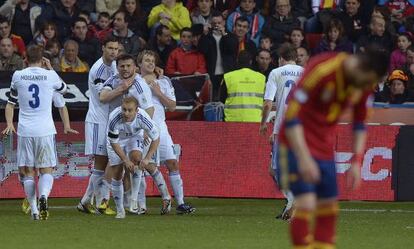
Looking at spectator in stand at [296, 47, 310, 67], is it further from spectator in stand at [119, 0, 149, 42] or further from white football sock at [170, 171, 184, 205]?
white football sock at [170, 171, 184, 205]

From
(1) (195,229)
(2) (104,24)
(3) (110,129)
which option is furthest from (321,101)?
(2) (104,24)

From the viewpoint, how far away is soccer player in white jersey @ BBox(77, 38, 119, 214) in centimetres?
1686

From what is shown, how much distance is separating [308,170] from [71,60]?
11948 mm

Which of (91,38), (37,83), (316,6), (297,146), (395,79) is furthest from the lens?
(316,6)

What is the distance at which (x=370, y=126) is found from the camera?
63.9 ft

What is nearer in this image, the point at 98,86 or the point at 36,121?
the point at 36,121

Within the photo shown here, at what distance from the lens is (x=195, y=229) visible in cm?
1462

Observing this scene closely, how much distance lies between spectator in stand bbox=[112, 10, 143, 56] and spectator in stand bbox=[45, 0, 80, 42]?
103cm

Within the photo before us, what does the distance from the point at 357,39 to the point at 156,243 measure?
11025 millimetres

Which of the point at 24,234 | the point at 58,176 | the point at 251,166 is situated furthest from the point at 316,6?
the point at 24,234

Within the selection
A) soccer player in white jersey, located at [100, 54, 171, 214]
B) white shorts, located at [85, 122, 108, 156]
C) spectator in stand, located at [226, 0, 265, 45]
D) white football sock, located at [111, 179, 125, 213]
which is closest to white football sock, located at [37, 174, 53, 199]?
white football sock, located at [111, 179, 125, 213]

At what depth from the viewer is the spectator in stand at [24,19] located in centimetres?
2294

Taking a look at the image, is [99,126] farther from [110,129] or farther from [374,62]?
[374,62]

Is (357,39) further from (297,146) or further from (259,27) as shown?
(297,146)
